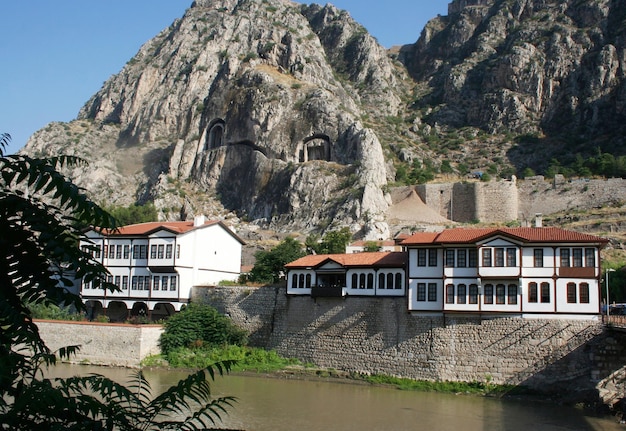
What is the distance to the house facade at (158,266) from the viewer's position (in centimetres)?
4656

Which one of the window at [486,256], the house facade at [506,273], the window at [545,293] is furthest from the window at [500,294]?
the window at [545,293]

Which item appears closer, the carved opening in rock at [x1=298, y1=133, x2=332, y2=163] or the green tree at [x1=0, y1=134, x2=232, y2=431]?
the green tree at [x1=0, y1=134, x2=232, y2=431]

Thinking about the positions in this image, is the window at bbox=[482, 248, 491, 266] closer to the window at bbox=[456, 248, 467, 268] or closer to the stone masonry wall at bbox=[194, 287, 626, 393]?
the window at bbox=[456, 248, 467, 268]

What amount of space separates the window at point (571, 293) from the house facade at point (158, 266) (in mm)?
25491

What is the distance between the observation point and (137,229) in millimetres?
49219

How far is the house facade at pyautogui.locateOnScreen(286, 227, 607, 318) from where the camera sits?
3375 cm

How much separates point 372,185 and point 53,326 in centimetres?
4657

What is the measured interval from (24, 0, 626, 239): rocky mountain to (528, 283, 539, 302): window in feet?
127

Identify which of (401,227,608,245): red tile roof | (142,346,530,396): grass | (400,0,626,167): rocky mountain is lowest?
(142,346,530,396): grass

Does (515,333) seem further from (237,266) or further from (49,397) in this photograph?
(49,397)

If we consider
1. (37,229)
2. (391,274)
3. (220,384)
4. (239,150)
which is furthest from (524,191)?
(37,229)

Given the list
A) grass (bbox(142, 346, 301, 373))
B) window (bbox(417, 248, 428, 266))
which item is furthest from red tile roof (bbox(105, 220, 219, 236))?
window (bbox(417, 248, 428, 266))

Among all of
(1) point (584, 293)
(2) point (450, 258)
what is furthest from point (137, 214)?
(1) point (584, 293)

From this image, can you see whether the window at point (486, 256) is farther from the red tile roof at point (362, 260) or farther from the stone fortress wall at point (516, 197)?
the stone fortress wall at point (516, 197)
